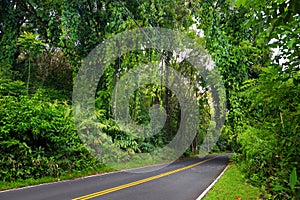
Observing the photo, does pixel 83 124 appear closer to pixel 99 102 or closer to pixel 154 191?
pixel 99 102

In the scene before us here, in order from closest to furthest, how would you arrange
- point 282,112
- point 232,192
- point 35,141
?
point 282,112, point 232,192, point 35,141

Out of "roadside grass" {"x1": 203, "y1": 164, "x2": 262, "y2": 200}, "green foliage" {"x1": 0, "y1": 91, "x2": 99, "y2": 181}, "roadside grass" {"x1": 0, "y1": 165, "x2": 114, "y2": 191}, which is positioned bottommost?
"roadside grass" {"x1": 203, "y1": 164, "x2": 262, "y2": 200}

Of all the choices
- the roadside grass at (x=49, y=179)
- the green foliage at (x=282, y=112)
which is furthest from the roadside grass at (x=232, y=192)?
the roadside grass at (x=49, y=179)

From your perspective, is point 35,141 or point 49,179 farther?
point 35,141

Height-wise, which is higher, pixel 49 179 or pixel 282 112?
pixel 282 112

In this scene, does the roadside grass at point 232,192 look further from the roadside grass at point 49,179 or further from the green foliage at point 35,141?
the green foliage at point 35,141

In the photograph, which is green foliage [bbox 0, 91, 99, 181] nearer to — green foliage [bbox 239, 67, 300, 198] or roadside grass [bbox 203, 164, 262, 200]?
roadside grass [bbox 203, 164, 262, 200]

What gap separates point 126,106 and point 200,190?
28.6 feet

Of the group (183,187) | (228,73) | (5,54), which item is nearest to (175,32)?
(228,73)

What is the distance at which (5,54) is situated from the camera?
16922 mm

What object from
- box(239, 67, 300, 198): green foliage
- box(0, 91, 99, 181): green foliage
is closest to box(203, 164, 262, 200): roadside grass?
box(239, 67, 300, 198): green foliage

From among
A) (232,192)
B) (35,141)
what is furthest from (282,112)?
(35,141)

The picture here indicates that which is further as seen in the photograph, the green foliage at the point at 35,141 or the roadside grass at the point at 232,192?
the green foliage at the point at 35,141

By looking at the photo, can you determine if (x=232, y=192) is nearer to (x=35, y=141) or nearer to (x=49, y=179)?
(x=49, y=179)
